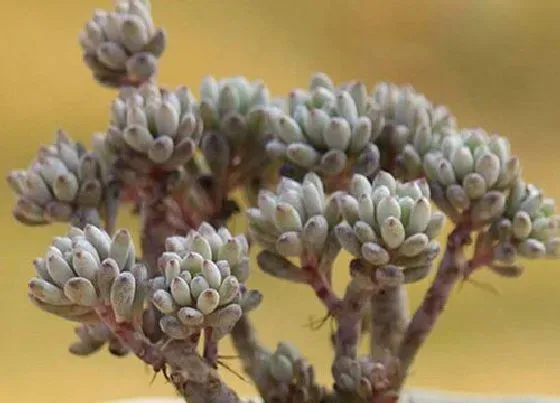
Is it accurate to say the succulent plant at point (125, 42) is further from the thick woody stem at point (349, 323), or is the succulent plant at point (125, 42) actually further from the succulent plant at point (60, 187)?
the thick woody stem at point (349, 323)

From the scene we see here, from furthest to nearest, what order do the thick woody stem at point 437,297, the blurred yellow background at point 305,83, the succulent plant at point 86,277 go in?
1. the blurred yellow background at point 305,83
2. the thick woody stem at point 437,297
3. the succulent plant at point 86,277

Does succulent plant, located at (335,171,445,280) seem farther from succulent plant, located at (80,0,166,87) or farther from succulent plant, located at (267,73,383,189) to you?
succulent plant, located at (80,0,166,87)

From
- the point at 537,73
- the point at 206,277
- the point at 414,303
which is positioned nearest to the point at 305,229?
the point at 206,277

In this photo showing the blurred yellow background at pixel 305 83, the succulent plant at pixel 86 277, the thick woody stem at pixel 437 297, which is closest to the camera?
the succulent plant at pixel 86 277

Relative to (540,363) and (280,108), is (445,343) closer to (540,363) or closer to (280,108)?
(540,363)

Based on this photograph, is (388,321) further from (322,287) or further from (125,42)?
(125,42)

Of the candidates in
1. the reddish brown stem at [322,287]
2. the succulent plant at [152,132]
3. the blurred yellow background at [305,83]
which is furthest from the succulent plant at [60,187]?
the blurred yellow background at [305,83]
